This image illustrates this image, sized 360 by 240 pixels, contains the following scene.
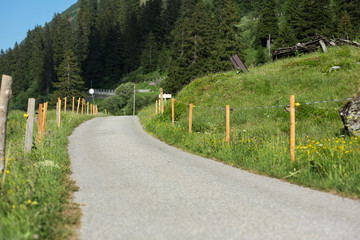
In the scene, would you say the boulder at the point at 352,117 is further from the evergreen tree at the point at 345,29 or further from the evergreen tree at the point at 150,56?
the evergreen tree at the point at 150,56

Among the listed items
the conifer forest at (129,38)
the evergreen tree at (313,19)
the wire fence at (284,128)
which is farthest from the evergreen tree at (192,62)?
the wire fence at (284,128)

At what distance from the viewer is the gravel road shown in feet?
11.8

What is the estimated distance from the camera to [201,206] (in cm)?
454

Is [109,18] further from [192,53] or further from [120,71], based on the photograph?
[192,53]

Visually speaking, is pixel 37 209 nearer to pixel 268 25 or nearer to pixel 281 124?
pixel 281 124

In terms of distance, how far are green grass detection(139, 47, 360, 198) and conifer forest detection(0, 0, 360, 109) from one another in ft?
110

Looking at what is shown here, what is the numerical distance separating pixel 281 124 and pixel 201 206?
734cm

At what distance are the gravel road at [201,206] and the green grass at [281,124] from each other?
0.66 meters

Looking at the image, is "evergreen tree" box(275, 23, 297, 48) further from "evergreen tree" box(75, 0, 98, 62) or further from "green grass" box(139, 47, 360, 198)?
"evergreen tree" box(75, 0, 98, 62)

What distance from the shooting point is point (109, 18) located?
128 m

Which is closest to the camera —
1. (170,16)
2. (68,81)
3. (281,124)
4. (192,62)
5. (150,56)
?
(281,124)

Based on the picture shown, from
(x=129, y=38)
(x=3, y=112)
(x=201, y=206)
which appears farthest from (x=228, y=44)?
(x=129, y=38)

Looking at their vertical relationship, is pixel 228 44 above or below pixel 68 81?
above

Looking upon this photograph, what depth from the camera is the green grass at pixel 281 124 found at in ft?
20.1
